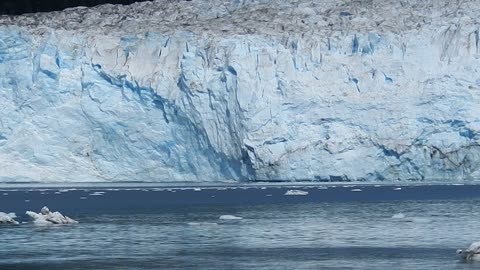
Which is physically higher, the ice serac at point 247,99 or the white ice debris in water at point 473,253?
the ice serac at point 247,99

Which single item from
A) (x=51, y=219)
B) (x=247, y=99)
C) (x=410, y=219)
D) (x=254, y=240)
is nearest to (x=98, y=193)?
(x=247, y=99)

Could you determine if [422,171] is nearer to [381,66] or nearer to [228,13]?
[381,66]

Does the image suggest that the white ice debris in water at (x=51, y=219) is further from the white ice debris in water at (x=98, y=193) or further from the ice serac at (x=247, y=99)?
the white ice debris in water at (x=98, y=193)

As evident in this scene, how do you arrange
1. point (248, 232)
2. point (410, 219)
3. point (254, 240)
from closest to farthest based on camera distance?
1. point (254, 240)
2. point (248, 232)
3. point (410, 219)

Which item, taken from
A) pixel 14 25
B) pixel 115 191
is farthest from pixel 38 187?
pixel 14 25

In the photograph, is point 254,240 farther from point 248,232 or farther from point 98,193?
point 98,193

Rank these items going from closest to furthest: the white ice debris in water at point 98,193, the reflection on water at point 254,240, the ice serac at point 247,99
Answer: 1. the reflection on water at point 254,240
2. the ice serac at point 247,99
3. the white ice debris in water at point 98,193

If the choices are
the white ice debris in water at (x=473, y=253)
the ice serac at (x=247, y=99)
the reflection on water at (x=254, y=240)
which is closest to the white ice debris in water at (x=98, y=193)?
the ice serac at (x=247, y=99)
